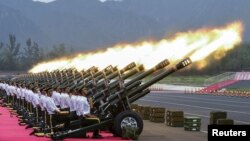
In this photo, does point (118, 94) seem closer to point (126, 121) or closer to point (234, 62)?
point (126, 121)

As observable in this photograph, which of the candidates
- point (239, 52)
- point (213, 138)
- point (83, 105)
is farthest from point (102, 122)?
point (239, 52)

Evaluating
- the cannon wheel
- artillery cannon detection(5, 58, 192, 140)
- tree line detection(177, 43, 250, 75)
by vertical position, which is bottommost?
the cannon wheel

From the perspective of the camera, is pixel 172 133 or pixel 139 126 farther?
pixel 172 133

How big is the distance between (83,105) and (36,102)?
4.54m

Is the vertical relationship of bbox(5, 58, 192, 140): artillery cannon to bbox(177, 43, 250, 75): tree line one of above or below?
below

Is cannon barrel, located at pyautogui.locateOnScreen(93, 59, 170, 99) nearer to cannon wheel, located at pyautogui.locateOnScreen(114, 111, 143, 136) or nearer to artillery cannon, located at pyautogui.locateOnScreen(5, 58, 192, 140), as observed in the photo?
artillery cannon, located at pyautogui.locateOnScreen(5, 58, 192, 140)

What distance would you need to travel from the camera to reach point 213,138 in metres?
14.3

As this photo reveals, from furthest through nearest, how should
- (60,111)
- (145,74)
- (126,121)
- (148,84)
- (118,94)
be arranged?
(145,74) < (148,84) < (118,94) < (60,111) < (126,121)

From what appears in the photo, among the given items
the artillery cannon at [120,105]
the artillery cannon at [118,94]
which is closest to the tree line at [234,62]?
the artillery cannon at [118,94]

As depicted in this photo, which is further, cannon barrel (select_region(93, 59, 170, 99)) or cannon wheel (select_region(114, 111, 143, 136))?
cannon barrel (select_region(93, 59, 170, 99))

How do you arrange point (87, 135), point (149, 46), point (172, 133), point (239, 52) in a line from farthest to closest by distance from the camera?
point (239, 52), point (149, 46), point (172, 133), point (87, 135)

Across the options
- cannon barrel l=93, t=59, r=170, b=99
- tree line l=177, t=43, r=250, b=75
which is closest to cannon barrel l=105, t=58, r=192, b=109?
cannon barrel l=93, t=59, r=170, b=99

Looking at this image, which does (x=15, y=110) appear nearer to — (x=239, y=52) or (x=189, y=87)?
(x=189, y=87)

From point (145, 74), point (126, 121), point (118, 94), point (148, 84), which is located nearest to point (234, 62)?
point (145, 74)
